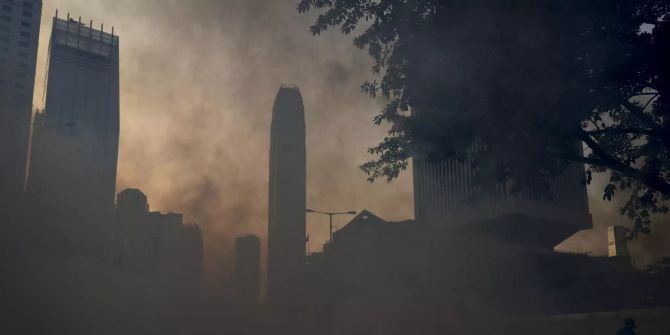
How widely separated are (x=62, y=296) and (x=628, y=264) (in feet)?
283

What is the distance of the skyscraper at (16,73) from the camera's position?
117 metres

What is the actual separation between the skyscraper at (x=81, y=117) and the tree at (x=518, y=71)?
140m

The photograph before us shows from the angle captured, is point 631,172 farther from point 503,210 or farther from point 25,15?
point 25,15

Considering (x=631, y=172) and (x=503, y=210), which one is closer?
(x=631, y=172)

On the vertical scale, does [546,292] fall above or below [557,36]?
below

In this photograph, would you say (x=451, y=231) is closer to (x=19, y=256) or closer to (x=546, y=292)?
(x=546, y=292)

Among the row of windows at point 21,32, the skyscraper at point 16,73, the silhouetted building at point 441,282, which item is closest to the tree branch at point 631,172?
the silhouetted building at point 441,282

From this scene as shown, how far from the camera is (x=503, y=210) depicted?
8631cm

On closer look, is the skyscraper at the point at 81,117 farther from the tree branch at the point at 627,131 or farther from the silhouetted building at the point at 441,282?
the tree branch at the point at 627,131

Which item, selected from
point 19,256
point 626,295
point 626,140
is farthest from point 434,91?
point 626,295

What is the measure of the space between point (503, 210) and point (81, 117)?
118 meters

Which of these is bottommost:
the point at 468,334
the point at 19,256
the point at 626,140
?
the point at 468,334

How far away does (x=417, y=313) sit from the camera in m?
A: 28.7

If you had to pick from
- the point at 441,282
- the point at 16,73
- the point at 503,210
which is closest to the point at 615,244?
the point at 503,210
